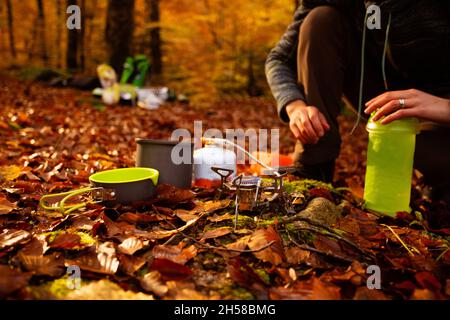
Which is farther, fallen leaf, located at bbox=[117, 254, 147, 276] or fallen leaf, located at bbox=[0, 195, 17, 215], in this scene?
fallen leaf, located at bbox=[0, 195, 17, 215]

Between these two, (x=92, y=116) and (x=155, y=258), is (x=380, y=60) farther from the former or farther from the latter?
(x=92, y=116)

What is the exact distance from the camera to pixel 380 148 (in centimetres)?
174

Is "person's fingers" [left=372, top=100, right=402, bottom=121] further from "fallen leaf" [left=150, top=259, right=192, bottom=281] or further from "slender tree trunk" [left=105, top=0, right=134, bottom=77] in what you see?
"slender tree trunk" [left=105, top=0, right=134, bottom=77]

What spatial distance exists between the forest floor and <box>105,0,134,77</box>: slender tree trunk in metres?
5.07

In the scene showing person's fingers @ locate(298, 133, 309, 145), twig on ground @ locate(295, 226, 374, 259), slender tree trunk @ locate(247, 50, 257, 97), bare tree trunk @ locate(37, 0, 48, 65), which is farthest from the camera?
bare tree trunk @ locate(37, 0, 48, 65)

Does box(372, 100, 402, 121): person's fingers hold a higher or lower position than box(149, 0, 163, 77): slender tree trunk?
lower

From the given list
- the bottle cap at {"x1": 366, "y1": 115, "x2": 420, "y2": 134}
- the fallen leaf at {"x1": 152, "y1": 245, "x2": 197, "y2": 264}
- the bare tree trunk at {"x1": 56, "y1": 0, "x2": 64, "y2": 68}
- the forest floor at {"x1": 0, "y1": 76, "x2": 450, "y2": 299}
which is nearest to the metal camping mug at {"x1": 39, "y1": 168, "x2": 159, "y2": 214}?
the forest floor at {"x1": 0, "y1": 76, "x2": 450, "y2": 299}

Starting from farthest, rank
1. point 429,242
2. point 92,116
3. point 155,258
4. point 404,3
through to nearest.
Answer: point 92,116
point 404,3
point 429,242
point 155,258

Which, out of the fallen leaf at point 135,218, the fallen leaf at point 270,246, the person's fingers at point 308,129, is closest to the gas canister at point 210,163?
the person's fingers at point 308,129

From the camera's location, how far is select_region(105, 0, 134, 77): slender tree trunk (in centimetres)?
663

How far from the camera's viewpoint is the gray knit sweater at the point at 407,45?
1902 mm

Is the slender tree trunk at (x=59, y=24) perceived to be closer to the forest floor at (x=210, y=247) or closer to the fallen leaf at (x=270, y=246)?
the forest floor at (x=210, y=247)

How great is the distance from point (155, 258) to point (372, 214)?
3.59ft
